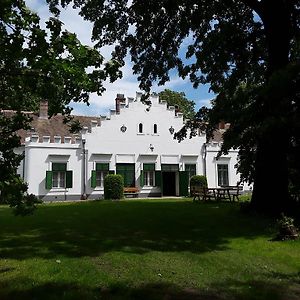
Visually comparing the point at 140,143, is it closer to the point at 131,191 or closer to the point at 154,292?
the point at 131,191

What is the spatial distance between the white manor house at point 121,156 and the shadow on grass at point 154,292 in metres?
23.4

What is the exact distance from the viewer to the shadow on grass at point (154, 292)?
659 cm

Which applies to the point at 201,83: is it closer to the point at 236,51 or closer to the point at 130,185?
the point at 236,51

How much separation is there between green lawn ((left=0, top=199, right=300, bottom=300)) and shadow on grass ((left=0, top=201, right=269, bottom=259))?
2cm

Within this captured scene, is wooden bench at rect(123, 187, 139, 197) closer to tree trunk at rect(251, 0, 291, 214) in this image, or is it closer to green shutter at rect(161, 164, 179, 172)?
green shutter at rect(161, 164, 179, 172)

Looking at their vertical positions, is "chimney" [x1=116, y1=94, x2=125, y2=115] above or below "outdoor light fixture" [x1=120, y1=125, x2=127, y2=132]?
above

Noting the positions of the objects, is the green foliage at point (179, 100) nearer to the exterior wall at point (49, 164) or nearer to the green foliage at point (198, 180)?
the green foliage at point (198, 180)

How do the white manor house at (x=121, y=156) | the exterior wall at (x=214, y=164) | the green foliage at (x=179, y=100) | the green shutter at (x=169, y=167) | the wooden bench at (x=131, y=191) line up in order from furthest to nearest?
the green foliage at (x=179, y=100) < the exterior wall at (x=214, y=164) < the green shutter at (x=169, y=167) < the wooden bench at (x=131, y=191) < the white manor house at (x=121, y=156)

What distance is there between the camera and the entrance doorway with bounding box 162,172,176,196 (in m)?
35.7

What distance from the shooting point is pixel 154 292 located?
6.79 metres

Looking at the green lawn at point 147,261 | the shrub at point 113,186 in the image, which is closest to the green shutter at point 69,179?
the shrub at point 113,186

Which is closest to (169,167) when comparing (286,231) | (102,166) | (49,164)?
(102,166)

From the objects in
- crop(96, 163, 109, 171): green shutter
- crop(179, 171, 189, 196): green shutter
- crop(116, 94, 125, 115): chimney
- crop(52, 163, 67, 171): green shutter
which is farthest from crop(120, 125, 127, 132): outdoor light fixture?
crop(179, 171, 189, 196): green shutter

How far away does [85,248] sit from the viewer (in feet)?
32.6
